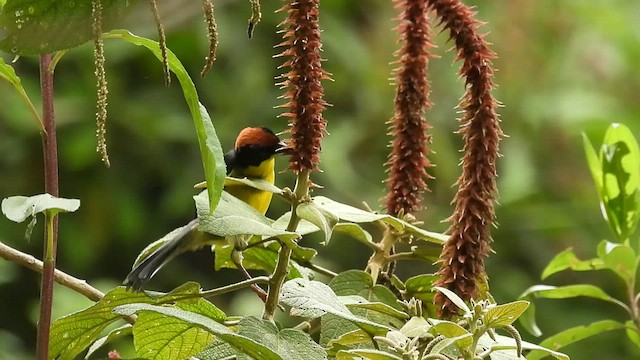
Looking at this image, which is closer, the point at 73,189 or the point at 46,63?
the point at 46,63

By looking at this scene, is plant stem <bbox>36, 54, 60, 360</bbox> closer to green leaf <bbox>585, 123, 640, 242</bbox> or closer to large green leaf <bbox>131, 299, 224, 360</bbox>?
large green leaf <bbox>131, 299, 224, 360</bbox>

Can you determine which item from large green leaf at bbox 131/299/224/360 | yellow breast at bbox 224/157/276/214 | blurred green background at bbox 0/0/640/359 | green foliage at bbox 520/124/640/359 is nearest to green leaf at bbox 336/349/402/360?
large green leaf at bbox 131/299/224/360

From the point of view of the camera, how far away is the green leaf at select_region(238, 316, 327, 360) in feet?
1.75

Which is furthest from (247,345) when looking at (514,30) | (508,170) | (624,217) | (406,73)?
(514,30)

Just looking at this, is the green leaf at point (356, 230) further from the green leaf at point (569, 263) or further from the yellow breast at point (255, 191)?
the yellow breast at point (255, 191)

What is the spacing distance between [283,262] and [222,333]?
0.35 ft

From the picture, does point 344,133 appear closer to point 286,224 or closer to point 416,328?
point 286,224

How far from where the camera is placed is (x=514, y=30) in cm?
297

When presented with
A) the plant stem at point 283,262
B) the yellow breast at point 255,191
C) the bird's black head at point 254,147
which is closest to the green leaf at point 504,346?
the plant stem at point 283,262

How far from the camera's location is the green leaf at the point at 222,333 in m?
0.49

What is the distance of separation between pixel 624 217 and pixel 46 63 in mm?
521

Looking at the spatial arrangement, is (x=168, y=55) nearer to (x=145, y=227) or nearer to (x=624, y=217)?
(x=624, y=217)

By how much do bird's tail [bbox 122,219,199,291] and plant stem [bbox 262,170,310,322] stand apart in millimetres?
95

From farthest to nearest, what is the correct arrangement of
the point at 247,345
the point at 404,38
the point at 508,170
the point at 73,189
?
the point at 508,170, the point at 73,189, the point at 404,38, the point at 247,345
